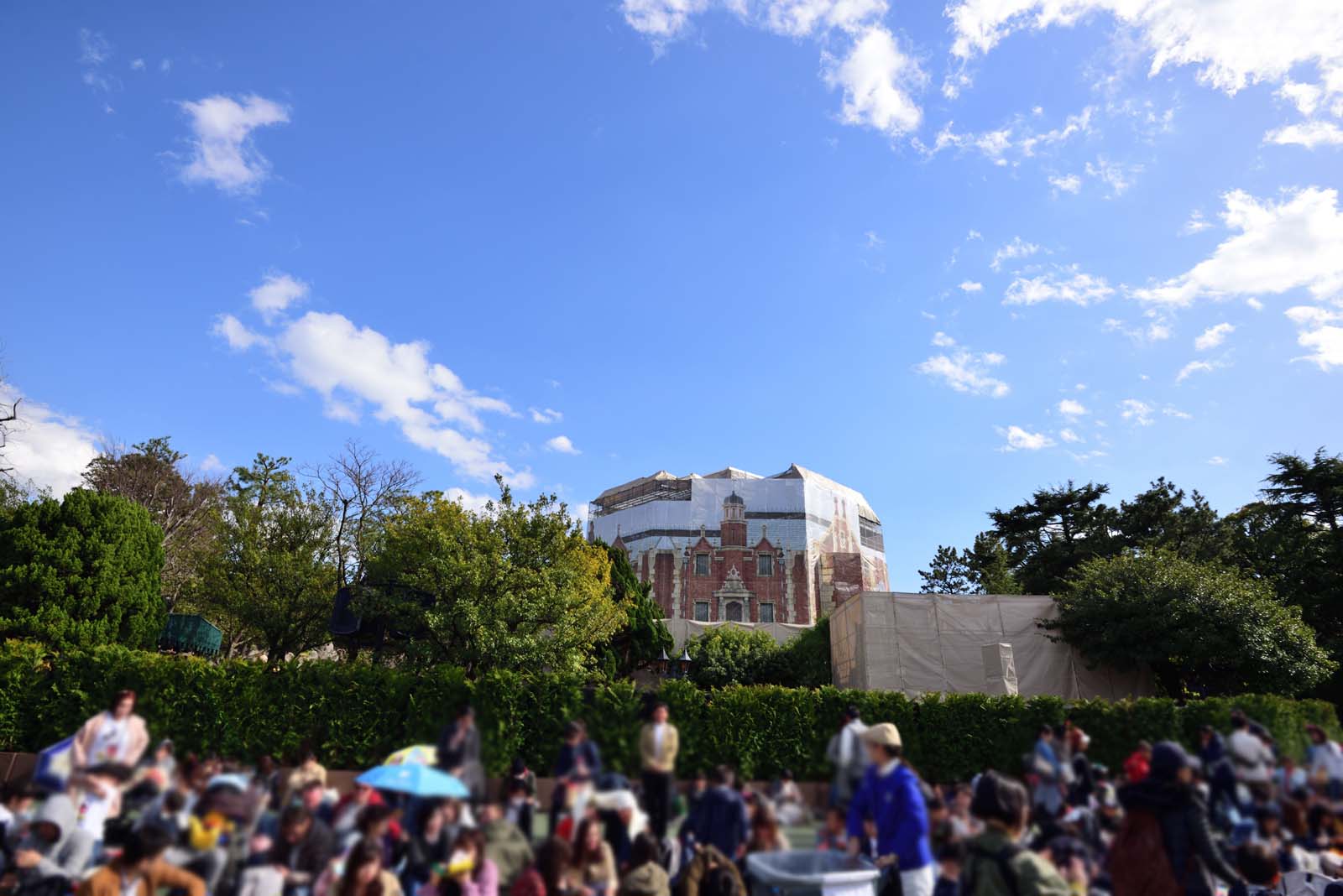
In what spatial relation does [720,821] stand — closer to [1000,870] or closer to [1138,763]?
[1000,870]

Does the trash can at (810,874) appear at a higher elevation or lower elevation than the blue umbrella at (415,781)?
lower

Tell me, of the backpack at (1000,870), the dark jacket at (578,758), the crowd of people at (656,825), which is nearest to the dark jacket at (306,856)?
the crowd of people at (656,825)

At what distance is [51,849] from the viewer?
14.3 feet

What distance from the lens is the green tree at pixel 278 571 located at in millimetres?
22500

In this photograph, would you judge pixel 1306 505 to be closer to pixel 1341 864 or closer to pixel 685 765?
pixel 1341 864

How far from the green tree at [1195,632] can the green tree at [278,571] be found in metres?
24.8

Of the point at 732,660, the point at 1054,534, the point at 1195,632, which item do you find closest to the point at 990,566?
the point at 1054,534

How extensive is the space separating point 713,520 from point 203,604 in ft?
118

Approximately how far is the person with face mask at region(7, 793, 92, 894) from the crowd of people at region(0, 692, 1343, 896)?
0.4 inches

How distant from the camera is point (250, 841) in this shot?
4.37 meters

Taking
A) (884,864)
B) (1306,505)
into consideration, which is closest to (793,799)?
(884,864)

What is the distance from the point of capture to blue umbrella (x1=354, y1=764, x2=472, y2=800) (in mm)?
4508

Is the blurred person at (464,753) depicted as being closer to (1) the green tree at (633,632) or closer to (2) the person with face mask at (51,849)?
(2) the person with face mask at (51,849)

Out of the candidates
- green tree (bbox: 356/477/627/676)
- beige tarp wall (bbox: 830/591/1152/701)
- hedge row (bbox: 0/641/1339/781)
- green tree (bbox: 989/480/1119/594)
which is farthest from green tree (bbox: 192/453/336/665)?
green tree (bbox: 989/480/1119/594)
